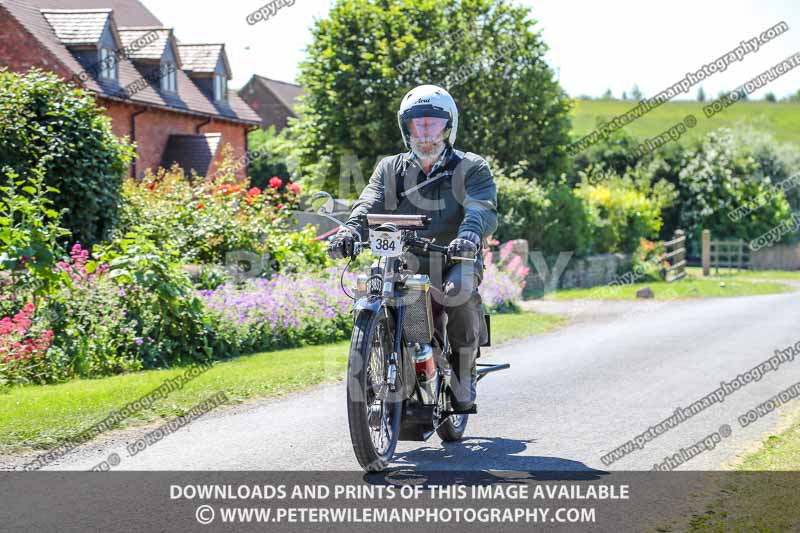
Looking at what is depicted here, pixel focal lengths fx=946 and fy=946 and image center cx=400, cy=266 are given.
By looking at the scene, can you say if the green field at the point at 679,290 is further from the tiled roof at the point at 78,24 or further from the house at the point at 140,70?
the tiled roof at the point at 78,24

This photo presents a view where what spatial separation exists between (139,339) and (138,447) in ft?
13.3

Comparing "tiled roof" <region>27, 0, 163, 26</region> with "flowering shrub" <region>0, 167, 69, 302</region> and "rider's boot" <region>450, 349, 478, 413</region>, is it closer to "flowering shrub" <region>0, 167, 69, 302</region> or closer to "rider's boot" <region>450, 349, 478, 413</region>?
"flowering shrub" <region>0, 167, 69, 302</region>

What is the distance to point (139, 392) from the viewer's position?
28.6ft

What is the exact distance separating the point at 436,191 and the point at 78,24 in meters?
24.7

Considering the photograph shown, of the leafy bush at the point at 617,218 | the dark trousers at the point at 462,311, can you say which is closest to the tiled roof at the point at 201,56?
the leafy bush at the point at 617,218

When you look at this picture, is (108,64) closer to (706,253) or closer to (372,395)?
(706,253)

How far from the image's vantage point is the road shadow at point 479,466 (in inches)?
229

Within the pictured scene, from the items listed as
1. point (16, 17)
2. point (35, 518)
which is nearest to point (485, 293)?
point (35, 518)

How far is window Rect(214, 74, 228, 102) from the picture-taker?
122 ft

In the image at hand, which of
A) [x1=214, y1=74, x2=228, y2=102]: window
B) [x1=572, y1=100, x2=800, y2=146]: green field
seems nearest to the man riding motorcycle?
[x1=214, y1=74, x2=228, y2=102]: window

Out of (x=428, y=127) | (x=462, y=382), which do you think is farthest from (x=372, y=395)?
(x=428, y=127)

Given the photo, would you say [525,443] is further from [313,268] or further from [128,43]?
[128,43]

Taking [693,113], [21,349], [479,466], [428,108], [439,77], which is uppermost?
[693,113]

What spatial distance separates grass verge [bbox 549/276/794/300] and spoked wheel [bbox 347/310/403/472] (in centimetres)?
1711
